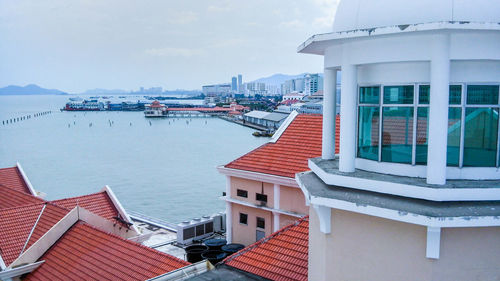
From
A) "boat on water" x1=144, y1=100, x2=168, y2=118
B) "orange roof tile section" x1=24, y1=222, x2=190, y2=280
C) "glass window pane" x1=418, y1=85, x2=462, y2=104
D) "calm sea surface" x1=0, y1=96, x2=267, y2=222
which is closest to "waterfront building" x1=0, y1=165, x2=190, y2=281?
"orange roof tile section" x1=24, y1=222, x2=190, y2=280

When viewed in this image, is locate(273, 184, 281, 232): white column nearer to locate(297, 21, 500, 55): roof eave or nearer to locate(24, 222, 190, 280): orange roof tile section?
locate(24, 222, 190, 280): orange roof tile section

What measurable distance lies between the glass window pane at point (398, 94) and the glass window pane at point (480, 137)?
2.43ft

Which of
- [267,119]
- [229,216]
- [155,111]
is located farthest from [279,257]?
[155,111]

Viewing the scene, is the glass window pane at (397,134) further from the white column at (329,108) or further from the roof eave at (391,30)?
the white column at (329,108)

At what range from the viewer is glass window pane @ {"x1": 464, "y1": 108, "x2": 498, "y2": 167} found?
19.0 ft

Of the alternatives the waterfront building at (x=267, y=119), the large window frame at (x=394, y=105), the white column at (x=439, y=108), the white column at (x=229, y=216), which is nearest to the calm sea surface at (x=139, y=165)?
the waterfront building at (x=267, y=119)

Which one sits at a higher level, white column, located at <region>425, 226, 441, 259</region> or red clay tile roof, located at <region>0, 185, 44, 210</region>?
white column, located at <region>425, 226, 441, 259</region>

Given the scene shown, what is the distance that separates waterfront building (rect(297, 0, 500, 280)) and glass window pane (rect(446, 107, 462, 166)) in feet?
0.04

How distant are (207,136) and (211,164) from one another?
1520 inches

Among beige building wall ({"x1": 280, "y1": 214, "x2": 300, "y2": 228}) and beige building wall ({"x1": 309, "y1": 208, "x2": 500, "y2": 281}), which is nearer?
beige building wall ({"x1": 309, "y1": 208, "x2": 500, "y2": 281})

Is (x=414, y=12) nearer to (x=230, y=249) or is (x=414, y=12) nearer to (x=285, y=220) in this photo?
(x=285, y=220)

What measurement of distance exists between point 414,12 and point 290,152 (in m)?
11.2

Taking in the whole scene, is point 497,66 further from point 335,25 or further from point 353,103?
point 335,25

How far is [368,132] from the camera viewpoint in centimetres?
653
